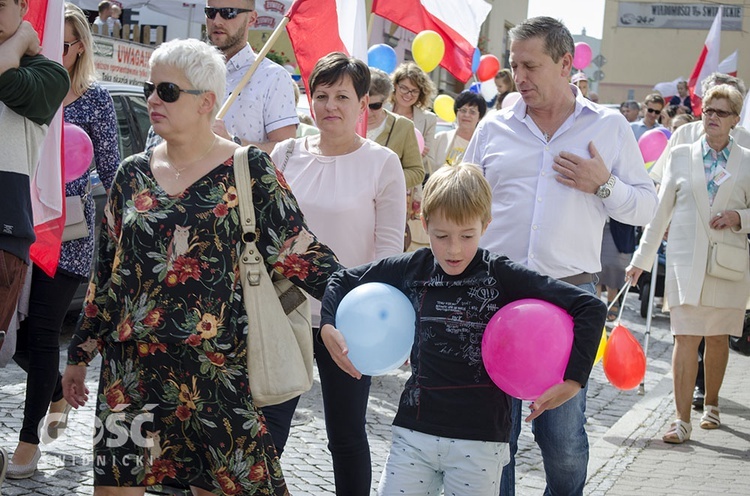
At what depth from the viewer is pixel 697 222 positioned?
7.21m

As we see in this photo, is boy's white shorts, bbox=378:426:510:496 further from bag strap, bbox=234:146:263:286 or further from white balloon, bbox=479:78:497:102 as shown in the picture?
white balloon, bbox=479:78:497:102

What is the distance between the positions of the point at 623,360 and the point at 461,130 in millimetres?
4158

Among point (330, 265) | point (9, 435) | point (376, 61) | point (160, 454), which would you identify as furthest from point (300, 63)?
point (376, 61)

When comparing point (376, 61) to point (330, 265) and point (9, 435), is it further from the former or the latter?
point (330, 265)

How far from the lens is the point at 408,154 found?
24.0 feet

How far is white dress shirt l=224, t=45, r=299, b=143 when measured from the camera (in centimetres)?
515

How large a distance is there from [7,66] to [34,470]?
2.04 metres

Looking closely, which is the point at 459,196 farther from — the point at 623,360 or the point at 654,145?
the point at 654,145

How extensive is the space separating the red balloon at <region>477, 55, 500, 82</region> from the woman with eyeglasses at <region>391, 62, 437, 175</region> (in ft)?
24.0

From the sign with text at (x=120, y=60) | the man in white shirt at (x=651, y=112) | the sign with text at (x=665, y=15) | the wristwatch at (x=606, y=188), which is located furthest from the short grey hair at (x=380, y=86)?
the sign with text at (x=665, y=15)

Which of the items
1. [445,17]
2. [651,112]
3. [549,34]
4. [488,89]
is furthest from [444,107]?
[549,34]

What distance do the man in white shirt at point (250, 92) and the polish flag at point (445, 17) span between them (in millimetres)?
2651

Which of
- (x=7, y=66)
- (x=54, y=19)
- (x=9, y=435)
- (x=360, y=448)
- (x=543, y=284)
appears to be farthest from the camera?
(x=9, y=435)

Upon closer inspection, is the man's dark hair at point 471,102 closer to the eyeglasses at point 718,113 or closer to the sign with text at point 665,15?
the eyeglasses at point 718,113
